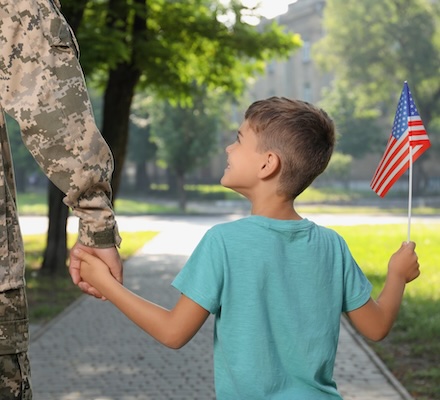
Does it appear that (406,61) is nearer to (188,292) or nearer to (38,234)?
(38,234)

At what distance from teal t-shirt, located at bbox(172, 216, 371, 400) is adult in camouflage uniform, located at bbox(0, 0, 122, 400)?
1.10 ft

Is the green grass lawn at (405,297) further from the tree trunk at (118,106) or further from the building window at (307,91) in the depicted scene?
the building window at (307,91)

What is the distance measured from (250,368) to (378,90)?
5479 cm

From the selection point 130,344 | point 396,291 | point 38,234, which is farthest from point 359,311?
point 38,234

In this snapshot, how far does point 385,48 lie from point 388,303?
54.0 meters

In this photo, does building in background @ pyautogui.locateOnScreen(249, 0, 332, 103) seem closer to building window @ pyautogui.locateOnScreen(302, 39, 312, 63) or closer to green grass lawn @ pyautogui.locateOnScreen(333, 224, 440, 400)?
building window @ pyautogui.locateOnScreen(302, 39, 312, 63)

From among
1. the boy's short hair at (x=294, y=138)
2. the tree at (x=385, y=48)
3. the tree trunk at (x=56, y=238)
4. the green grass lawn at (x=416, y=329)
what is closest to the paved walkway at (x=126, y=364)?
the green grass lawn at (x=416, y=329)

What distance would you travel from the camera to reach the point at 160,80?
18.9m

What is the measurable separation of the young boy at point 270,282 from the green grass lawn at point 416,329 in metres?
4.65

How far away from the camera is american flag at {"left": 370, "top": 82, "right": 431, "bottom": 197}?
3480 millimetres

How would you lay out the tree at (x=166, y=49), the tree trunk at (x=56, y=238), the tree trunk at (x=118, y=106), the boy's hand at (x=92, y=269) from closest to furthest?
the boy's hand at (x=92, y=269), the tree at (x=166, y=49), the tree trunk at (x=56, y=238), the tree trunk at (x=118, y=106)

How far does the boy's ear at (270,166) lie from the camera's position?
2.83m

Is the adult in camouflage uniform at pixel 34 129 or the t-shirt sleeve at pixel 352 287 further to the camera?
the t-shirt sleeve at pixel 352 287

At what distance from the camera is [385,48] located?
55.8 m
